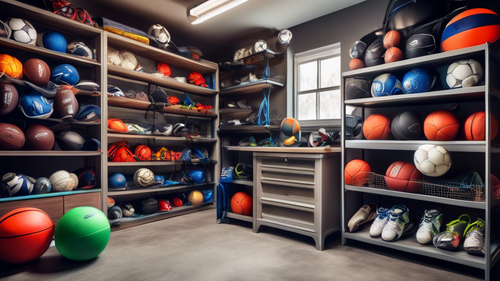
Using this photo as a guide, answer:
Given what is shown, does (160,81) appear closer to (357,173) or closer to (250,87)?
(250,87)

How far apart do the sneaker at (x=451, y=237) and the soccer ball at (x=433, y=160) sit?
0.50m

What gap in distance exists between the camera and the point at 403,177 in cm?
255

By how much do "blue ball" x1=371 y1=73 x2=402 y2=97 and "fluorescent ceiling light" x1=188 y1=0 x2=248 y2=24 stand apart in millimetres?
1807

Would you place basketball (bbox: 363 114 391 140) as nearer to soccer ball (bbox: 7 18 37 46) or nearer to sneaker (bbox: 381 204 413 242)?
sneaker (bbox: 381 204 413 242)

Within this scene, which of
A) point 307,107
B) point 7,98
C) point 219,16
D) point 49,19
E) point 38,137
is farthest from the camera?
point 307,107

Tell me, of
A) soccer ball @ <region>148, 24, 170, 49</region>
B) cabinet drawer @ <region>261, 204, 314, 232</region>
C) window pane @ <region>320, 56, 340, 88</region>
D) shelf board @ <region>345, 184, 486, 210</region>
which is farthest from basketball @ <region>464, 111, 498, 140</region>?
soccer ball @ <region>148, 24, 170, 49</region>

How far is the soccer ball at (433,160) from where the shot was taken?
2.28m

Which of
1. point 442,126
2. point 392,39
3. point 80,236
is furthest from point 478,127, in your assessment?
point 80,236

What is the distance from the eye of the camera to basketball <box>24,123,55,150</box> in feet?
9.33

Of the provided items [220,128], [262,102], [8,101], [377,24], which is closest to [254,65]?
[262,102]

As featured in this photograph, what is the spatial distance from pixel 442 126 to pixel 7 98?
3.85 m

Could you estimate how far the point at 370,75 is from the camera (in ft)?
9.78

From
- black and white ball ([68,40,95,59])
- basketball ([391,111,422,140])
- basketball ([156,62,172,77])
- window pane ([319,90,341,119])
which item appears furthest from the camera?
basketball ([156,62,172,77])

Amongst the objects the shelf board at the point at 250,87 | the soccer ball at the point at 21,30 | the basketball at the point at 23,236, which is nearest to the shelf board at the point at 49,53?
the soccer ball at the point at 21,30
